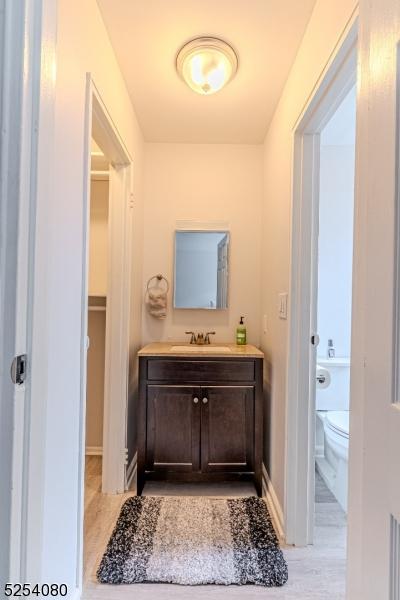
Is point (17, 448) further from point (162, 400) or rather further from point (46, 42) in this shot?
point (162, 400)

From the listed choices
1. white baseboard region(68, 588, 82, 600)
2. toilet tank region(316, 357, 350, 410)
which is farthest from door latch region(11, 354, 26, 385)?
toilet tank region(316, 357, 350, 410)

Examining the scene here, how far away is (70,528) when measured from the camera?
1.21 m

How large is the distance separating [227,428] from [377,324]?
1614 mm

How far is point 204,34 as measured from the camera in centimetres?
161

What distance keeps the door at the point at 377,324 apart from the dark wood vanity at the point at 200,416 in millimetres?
1276

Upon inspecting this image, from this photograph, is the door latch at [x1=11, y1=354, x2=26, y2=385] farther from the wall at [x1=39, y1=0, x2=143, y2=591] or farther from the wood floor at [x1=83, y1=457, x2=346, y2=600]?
the wood floor at [x1=83, y1=457, x2=346, y2=600]

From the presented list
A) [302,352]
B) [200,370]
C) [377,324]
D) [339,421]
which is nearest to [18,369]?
[377,324]

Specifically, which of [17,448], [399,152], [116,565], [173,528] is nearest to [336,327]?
[173,528]

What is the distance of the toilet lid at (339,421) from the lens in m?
2.07

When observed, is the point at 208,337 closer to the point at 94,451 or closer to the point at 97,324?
the point at 97,324

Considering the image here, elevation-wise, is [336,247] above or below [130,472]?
above

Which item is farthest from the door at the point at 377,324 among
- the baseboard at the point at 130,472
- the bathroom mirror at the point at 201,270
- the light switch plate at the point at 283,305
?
the bathroom mirror at the point at 201,270

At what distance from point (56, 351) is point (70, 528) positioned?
65cm

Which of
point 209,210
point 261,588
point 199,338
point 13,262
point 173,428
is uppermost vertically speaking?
point 209,210
